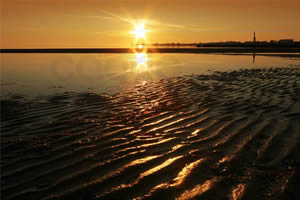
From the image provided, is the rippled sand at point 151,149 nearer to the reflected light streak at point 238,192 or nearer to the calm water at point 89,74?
the reflected light streak at point 238,192

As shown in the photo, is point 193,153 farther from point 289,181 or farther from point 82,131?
point 82,131

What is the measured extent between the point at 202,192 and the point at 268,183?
4.00 feet

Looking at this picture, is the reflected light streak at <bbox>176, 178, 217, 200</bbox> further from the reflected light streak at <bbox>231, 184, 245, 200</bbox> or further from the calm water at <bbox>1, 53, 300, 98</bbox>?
the calm water at <bbox>1, 53, 300, 98</bbox>

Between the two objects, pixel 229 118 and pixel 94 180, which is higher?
pixel 229 118

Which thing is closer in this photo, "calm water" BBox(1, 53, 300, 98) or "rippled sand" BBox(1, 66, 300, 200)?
"rippled sand" BBox(1, 66, 300, 200)

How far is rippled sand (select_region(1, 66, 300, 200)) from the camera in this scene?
4.27 metres

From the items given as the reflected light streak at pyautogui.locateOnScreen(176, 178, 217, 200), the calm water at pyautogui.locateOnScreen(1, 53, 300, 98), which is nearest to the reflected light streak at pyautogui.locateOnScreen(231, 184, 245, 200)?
the reflected light streak at pyautogui.locateOnScreen(176, 178, 217, 200)

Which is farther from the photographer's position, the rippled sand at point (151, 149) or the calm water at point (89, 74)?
the calm water at point (89, 74)

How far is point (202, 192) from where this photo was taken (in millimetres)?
4109

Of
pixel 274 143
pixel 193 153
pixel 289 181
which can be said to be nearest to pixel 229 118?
pixel 274 143

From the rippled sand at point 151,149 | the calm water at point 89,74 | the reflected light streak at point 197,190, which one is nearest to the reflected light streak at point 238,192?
the rippled sand at point 151,149

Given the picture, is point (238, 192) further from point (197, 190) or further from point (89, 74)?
point (89, 74)

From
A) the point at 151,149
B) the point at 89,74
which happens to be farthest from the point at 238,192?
the point at 89,74

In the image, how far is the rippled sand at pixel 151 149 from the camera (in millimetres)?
4273
